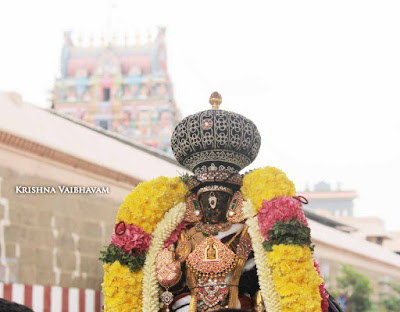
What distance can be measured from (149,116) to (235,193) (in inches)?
1069

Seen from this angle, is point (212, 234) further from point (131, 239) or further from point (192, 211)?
point (131, 239)

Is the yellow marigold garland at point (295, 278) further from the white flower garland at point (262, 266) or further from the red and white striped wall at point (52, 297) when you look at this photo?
the red and white striped wall at point (52, 297)

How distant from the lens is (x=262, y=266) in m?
4.31

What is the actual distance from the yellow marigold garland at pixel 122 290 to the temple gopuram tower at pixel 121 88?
86.0 feet

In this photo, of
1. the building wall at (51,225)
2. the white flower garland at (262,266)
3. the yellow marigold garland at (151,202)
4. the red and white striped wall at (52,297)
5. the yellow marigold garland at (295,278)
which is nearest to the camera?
the yellow marigold garland at (295,278)

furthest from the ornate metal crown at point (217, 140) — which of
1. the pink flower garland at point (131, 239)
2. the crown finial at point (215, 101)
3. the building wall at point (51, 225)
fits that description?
the building wall at point (51, 225)

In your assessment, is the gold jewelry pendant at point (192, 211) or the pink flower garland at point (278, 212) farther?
the gold jewelry pendant at point (192, 211)

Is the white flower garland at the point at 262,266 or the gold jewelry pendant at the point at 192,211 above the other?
the gold jewelry pendant at the point at 192,211

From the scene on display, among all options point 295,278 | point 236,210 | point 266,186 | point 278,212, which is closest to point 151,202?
point 236,210

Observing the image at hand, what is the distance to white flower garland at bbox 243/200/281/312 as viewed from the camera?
4215 millimetres

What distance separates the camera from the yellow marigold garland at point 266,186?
4.41 m

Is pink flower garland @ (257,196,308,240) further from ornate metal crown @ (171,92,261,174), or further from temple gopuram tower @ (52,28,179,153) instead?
temple gopuram tower @ (52,28,179,153)

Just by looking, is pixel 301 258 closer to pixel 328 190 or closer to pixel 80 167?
pixel 80 167

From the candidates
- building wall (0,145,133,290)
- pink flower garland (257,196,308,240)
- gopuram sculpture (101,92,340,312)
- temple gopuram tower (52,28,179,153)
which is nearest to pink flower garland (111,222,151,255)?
gopuram sculpture (101,92,340,312)
